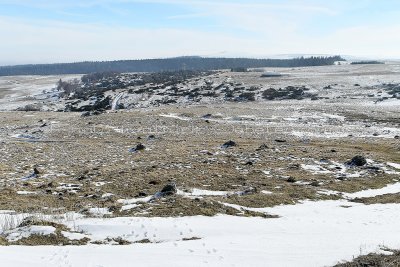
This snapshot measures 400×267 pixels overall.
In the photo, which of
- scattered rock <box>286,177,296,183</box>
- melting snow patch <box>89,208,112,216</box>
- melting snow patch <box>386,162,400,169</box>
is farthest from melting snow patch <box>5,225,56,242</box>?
melting snow patch <box>386,162,400,169</box>

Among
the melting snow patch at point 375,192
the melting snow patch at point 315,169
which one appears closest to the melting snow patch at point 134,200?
the melting snow patch at point 375,192

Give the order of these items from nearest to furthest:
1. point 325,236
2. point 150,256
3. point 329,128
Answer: point 150,256 < point 325,236 < point 329,128

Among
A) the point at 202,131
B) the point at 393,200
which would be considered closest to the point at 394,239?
the point at 393,200

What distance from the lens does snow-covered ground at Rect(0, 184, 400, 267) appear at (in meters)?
11.0

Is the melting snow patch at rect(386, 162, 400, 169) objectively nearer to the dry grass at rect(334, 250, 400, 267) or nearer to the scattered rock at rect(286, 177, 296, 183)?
the scattered rock at rect(286, 177, 296, 183)

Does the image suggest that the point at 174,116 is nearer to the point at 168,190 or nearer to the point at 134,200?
the point at 168,190

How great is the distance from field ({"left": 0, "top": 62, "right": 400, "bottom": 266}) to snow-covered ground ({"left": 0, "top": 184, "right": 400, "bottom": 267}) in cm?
5

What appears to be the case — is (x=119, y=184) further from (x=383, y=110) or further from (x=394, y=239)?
(x=383, y=110)

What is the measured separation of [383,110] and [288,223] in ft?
167

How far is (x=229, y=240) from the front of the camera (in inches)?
496

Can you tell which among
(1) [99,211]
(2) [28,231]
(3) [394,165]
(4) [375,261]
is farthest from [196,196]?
(3) [394,165]

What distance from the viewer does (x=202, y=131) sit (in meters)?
43.6

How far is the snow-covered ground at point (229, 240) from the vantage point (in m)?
11.0

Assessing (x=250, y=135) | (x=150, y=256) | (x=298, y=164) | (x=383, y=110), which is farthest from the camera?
(x=383, y=110)
